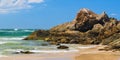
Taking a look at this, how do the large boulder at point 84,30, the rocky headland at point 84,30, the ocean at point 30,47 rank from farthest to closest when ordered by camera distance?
the large boulder at point 84,30
the rocky headland at point 84,30
the ocean at point 30,47

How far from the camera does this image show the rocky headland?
162 ft

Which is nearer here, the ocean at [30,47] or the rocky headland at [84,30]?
the ocean at [30,47]

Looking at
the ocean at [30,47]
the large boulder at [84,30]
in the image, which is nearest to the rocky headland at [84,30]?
the large boulder at [84,30]

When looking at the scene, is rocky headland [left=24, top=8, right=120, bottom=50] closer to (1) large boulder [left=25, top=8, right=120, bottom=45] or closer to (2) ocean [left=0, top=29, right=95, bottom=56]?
(1) large boulder [left=25, top=8, right=120, bottom=45]

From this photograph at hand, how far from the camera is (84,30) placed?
57.2 metres

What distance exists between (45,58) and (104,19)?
3094cm

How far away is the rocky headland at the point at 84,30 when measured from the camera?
162 feet

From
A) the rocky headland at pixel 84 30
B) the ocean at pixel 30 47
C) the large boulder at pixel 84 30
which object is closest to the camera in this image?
the ocean at pixel 30 47

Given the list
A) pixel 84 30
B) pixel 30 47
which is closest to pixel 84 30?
pixel 84 30

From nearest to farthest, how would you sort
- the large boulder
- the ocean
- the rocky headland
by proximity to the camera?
the ocean < the rocky headland < the large boulder

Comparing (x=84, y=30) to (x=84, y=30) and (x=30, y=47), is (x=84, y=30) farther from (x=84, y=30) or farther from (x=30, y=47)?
(x=30, y=47)

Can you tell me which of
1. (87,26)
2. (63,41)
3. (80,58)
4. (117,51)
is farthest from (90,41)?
(80,58)

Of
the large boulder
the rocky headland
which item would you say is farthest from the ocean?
the large boulder

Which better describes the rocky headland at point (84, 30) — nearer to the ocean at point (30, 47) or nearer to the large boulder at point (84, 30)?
the large boulder at point (84, 30)
